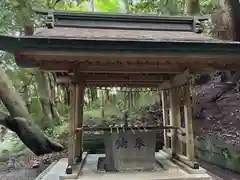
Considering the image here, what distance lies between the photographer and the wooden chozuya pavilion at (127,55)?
122 inches

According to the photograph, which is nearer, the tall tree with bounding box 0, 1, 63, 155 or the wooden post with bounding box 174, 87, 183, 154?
the wooden post with bounding box 174, 87, 183, 154

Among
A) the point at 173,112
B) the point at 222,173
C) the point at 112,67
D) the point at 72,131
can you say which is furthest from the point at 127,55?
the point at 222,173

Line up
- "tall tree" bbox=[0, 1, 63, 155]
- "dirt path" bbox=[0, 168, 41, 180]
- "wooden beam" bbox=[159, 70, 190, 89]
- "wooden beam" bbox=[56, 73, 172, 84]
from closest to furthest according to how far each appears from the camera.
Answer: "wooden beam" bbox=[159, 70, 190, 89]
"wooden beam" bbox=[56, 73, 172, 84]
"dirt path" bbox=[0, 168, 41, 180]
"tall tree" bbox=[0, 1, 63, 155]

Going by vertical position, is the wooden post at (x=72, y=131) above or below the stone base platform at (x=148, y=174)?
above

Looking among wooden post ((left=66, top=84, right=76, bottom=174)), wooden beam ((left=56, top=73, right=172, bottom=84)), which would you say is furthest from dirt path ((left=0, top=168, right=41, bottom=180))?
wooden post ((left=66, top=84, right=76, bottom=174))

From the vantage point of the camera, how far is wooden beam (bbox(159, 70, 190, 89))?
3988mm

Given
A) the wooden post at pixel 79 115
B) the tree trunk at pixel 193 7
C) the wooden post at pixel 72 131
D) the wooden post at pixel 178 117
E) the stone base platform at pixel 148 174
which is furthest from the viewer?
the tree trunk at pixel 193 7

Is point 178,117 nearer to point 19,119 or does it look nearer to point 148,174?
point 148,174

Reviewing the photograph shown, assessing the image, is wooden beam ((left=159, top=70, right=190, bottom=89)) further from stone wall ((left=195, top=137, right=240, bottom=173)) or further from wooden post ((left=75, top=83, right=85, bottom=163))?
stone wall ((left=195, top=137, right=240, bottom=173))

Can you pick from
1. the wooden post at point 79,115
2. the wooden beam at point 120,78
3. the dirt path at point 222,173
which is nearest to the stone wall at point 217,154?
the dirt path at point 222,173

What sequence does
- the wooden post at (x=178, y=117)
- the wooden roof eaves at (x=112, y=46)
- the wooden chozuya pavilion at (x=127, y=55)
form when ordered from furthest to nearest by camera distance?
the wooden post at (x=178, y=117), the wooden chozuya pavilion at (x=127, y=55), the wooden roof eaves at (x=112, y=46)

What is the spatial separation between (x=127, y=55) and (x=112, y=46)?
0.21 metres

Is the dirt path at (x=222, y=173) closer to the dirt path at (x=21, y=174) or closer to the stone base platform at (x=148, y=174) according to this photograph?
the stone base platform at (x=148, y=174)

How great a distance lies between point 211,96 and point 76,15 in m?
5.96
